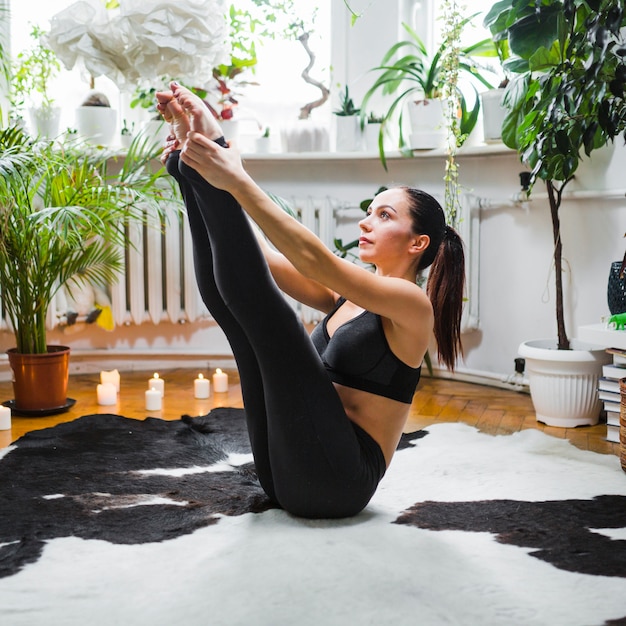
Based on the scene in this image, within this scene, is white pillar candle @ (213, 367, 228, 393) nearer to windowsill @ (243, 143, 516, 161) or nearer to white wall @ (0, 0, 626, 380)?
white wall @ (0, 0, 626, 380)

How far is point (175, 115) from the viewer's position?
1473mm

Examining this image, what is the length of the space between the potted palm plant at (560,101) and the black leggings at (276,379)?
4.02ft

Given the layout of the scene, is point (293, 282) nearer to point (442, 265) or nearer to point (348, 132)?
point (442, 265)

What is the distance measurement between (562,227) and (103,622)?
2370 mm

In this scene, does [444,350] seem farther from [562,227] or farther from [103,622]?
[562,227]

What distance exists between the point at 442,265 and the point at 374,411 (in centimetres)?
35

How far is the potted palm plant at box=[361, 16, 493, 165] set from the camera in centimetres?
332

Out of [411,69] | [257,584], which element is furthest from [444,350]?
[411,69]

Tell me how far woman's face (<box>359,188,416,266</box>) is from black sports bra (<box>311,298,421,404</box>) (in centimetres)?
14

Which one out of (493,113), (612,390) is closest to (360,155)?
(493,113)

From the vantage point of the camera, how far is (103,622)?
1.31 meters

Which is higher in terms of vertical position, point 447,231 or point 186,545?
point 447,231

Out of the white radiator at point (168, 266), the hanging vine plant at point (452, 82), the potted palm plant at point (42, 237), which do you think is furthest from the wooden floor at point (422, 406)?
the hanging vine plant at point (452, 82)

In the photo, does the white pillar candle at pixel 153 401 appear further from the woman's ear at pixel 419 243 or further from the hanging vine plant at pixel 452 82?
the woman's ear at pixel 419 243
